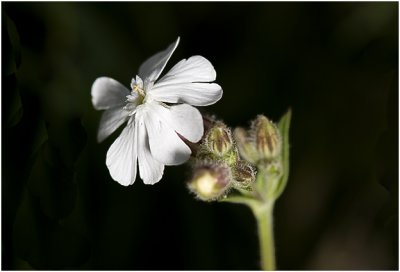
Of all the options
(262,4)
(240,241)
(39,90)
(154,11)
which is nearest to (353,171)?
(240,241)

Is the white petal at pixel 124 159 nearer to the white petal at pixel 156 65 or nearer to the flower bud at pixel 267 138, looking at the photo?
the white petal at pixel 156 65

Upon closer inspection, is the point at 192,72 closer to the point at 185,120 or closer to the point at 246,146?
the point at 185,120

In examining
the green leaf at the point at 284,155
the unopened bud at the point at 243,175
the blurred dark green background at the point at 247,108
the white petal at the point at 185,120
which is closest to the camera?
the white petal at the point at 185,120

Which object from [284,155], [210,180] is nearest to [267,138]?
[284,155]

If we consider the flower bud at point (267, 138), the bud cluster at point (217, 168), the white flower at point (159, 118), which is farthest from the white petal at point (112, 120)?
the flower bud at point (267, 138)

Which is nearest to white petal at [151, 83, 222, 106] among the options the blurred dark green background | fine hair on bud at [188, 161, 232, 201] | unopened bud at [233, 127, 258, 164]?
fine hair on bud at [188, 161, 232, 201]
